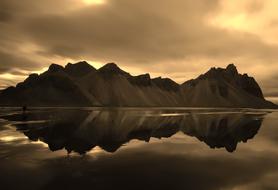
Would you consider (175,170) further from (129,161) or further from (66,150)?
(66,150)

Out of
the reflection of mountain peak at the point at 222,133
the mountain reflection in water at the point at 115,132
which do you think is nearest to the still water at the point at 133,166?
the mountain reflection in water at the point at 115,132

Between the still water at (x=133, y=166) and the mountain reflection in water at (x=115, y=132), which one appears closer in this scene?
the still water at (x=133, y=166)

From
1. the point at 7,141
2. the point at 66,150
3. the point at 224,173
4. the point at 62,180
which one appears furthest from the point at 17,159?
the point at 224,173

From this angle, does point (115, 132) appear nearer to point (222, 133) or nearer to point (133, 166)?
point (222, 133)

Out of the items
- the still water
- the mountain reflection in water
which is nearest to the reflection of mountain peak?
the mountain reflection in water

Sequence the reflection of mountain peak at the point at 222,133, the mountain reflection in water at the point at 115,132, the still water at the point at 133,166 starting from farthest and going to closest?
the reflection of mountain peak at the point at 222,133 → the mountain reflection in water at the point at 115,132 → the still water at the point at 133,166

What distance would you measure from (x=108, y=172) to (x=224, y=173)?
7.24 metres

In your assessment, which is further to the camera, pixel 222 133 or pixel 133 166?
pixel 222 133

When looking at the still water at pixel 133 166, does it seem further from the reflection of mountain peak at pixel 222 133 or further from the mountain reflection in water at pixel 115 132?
the reflection of mountain peak at pixel 222 133

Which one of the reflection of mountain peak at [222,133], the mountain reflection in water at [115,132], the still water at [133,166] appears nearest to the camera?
the still water at [133,166]

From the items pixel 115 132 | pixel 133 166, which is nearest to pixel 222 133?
pixel 115 132

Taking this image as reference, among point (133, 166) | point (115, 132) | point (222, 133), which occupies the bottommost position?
point (133, 166)

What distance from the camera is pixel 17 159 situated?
20141 millimetres

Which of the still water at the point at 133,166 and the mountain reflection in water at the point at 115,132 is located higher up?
the mountain reflection in water at the point at 115,132
